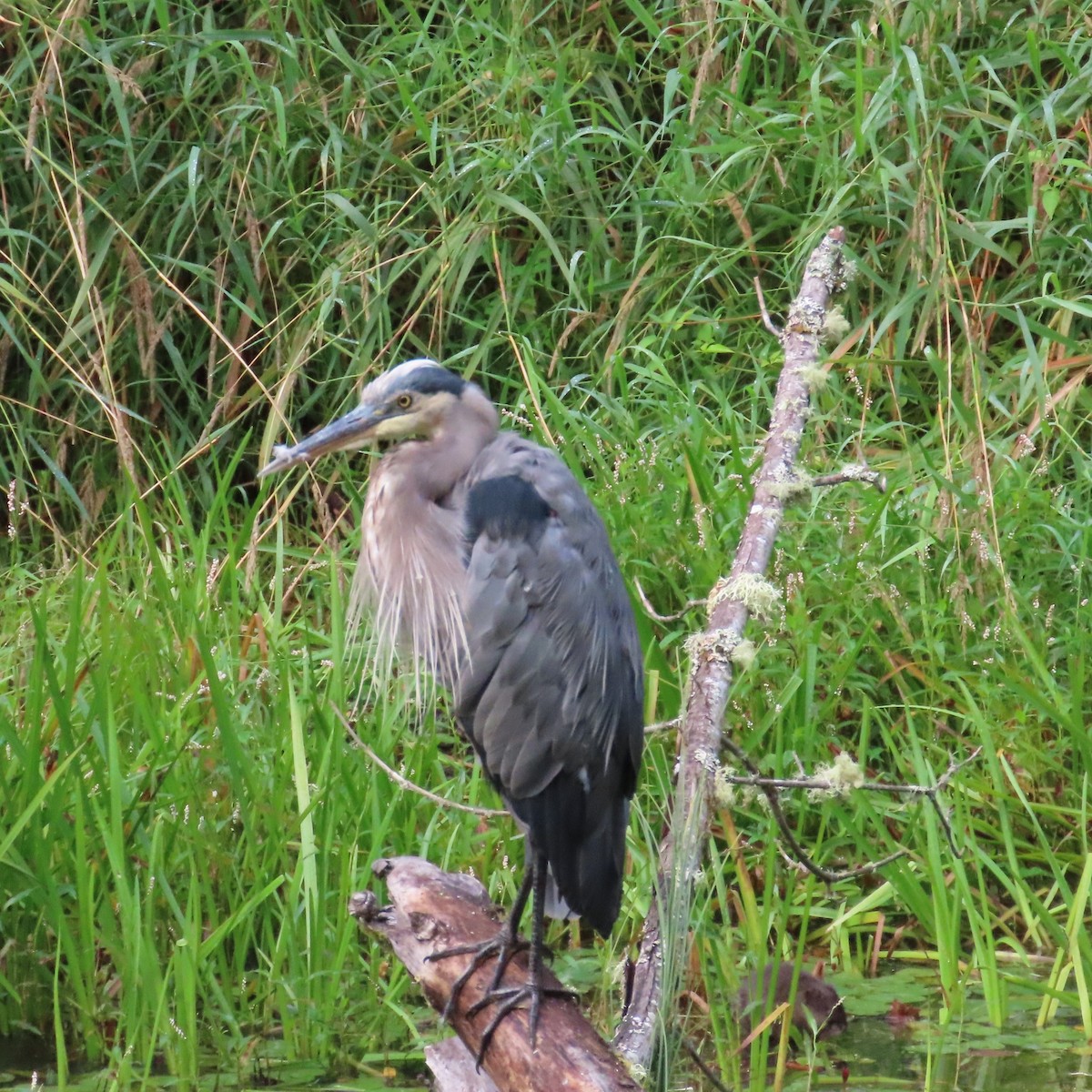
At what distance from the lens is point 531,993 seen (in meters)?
2.35

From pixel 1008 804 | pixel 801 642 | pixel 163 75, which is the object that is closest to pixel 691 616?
pixel 801 642

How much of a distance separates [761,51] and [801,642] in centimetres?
221

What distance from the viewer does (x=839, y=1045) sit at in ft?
9.14

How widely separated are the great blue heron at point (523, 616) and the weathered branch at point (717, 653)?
22 centimetres

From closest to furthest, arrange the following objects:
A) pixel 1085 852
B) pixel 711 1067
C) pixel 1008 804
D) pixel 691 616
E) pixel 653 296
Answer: pixel 711 1067
pixel 1085 852
pixel 1008 804
pixel 691 616
pixel 653 296

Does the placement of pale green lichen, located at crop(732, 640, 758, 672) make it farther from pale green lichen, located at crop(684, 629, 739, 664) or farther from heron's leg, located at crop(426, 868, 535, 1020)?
heron's leg, located at crop(426, 868, 535, 1020)

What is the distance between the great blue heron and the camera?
Answer: 2480mm

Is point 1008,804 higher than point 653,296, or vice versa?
point 653,296

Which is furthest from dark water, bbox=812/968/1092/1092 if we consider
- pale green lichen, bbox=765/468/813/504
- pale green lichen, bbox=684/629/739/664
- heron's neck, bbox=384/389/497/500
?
heron's neck, bbox=384/389/497/500

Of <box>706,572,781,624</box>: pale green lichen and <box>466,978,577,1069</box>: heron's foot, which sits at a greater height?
<box>706,572,781,624</box>: pale green lichen

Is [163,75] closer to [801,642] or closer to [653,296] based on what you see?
[653,296]

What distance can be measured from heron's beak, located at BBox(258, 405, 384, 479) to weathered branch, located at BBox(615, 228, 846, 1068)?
609 millimetres

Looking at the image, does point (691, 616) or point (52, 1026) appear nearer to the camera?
point (52, 1026)

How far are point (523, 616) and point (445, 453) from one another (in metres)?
0.29
